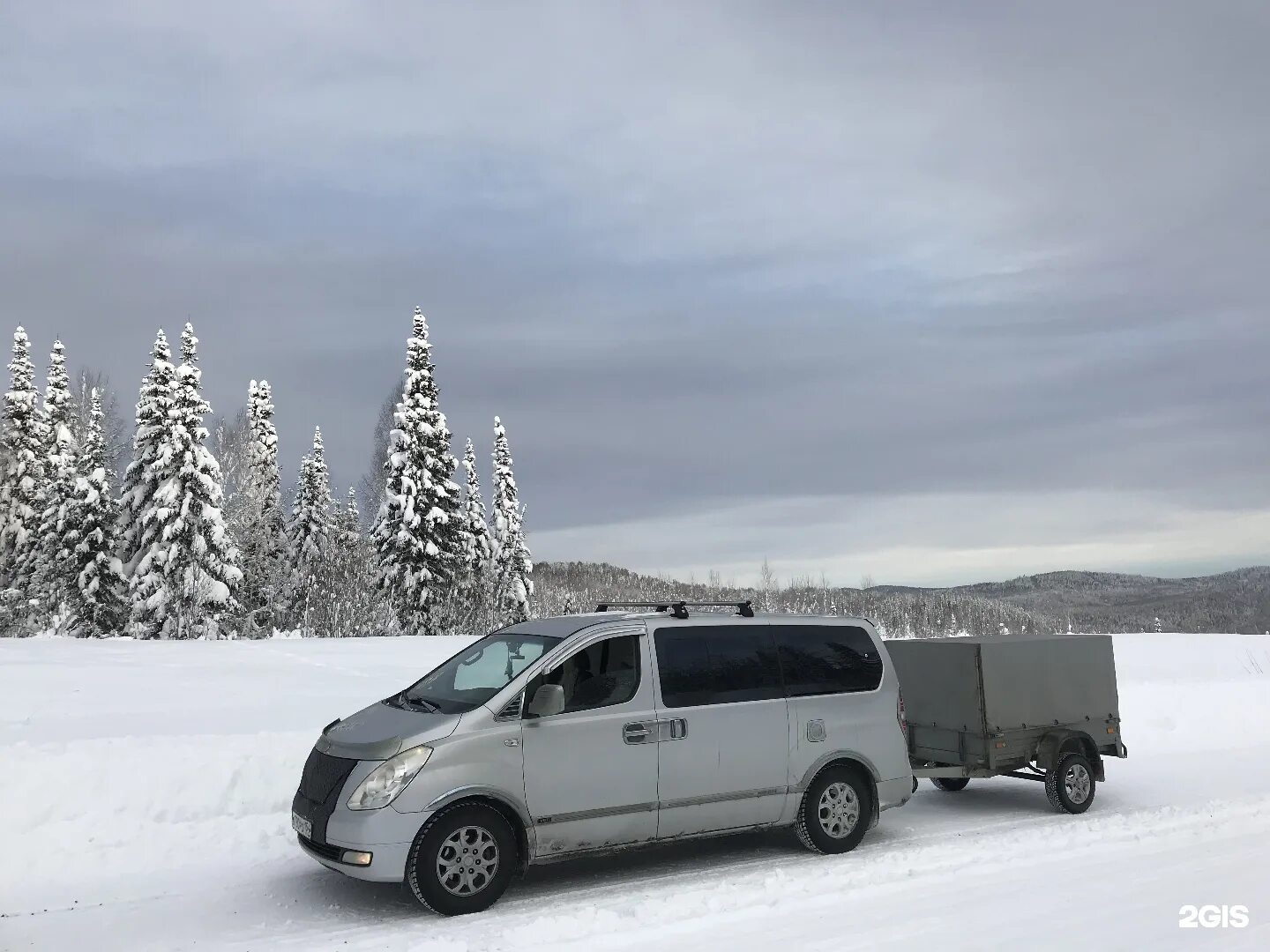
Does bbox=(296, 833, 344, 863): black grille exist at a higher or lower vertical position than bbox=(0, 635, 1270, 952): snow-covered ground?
higher

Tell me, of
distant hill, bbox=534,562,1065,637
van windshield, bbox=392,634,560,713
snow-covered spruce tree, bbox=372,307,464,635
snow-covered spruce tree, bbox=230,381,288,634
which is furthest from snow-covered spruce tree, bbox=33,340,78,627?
distant hill, bbox=534,562,1065,637

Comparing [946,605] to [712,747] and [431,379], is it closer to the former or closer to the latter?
[431,379]

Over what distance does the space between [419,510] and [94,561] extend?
42.6ft

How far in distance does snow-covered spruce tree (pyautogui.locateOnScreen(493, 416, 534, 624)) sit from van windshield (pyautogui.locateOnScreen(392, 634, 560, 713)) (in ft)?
150

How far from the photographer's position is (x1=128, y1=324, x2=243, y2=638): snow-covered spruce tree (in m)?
36.7

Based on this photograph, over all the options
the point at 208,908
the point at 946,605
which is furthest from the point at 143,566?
the point at 946,605

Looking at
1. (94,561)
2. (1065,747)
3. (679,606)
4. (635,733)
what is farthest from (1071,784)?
(94,561)

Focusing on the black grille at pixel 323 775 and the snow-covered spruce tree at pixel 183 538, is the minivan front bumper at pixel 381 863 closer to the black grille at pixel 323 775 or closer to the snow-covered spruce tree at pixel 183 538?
the black grille at pixel 323 775

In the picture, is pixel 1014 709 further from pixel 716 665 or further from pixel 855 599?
pixel 855 599

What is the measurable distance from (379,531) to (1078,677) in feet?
114

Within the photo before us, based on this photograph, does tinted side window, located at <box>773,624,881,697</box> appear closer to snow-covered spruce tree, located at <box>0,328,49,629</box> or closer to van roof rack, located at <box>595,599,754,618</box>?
van roof rack, located at <box>595,599,754,618</box>

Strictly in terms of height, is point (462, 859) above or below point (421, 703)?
below

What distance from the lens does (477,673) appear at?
27.6 ft

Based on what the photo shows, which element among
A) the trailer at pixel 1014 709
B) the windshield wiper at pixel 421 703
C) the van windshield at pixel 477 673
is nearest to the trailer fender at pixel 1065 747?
the trailer at pixel 1014 709
